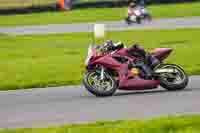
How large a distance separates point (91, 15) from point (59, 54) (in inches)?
729

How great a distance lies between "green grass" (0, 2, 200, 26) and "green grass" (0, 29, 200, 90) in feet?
26.6

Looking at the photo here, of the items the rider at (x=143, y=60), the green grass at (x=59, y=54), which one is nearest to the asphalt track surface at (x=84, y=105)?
the rider at (x=143, y=60)

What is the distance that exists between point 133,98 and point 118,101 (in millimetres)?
424

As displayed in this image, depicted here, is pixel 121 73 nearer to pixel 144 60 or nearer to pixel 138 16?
pixel 144 60

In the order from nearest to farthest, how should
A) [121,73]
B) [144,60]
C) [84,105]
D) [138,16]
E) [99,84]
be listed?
1. [84,105]
2. [99,84]
3. [121,73]
4. [144,60]
5. [138,16]

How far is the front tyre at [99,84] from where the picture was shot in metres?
→ 12.2

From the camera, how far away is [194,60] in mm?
17750

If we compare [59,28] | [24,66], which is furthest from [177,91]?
[59,28]

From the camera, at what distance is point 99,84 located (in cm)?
1223

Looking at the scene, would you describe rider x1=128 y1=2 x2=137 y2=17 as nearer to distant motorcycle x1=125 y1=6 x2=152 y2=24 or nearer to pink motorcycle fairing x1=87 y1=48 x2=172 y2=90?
distant motorcycle x1=125 y1=6 x2=152 y2=24

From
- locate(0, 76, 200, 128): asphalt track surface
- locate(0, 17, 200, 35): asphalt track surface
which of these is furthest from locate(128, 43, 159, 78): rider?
locate(0, 17, 200, 35): asphalt track surface

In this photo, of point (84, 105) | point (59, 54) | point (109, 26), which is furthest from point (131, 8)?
point (84, 105)

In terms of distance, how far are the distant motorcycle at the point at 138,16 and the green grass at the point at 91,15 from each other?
2398mm

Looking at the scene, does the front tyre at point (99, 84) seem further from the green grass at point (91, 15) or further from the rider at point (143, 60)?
the green grass at point (91, 15)
